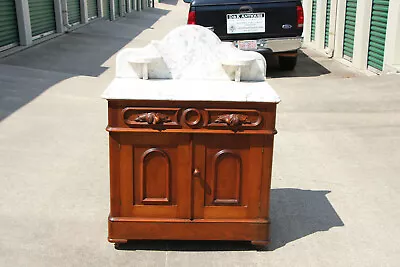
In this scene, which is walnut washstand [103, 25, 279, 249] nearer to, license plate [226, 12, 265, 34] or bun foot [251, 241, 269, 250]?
bun foot [251, 241, 269, 250]

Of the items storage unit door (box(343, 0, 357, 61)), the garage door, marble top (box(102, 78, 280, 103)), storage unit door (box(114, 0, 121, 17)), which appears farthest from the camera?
storage unit door (box(114, 0, 121, 17))

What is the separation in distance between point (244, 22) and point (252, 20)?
6.7 inches

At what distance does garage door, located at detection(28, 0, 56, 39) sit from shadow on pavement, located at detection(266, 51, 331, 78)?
20.6 feet

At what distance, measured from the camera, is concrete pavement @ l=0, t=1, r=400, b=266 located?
362cm

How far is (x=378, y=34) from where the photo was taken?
37.1 feet

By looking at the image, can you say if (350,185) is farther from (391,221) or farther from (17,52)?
(17,52)

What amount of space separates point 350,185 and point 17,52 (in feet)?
30.8

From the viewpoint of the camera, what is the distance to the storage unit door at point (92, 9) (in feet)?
69.4

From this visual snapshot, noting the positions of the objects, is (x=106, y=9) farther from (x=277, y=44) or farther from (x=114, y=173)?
(x=114, y=173)

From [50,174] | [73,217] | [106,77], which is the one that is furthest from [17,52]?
[73,217]

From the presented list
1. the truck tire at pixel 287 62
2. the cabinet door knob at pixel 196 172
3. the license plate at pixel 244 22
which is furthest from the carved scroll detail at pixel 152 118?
the truck tire at pixel 287 62

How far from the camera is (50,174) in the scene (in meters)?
5.05

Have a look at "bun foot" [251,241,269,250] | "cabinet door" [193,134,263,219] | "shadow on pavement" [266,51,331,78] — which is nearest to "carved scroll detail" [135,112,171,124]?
"cabinet door" [193,134,263,219]

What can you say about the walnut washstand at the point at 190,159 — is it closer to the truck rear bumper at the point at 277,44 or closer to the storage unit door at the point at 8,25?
the truck rear bumper at the point at 277,44
